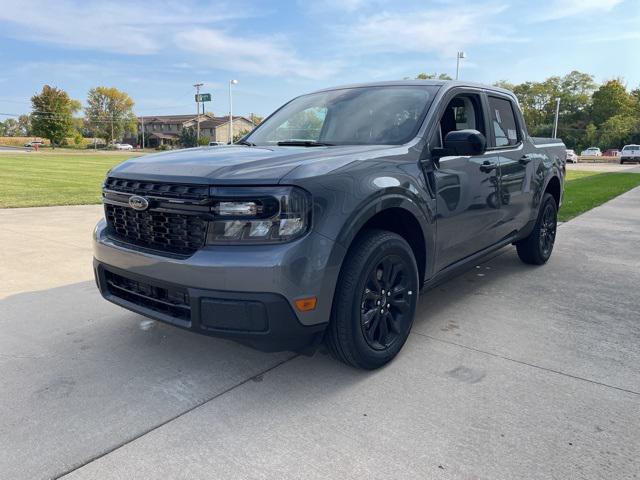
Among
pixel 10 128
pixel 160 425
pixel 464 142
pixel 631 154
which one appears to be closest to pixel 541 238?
pixel 464 142

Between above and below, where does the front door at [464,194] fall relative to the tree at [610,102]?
below

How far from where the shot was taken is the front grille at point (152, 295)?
104 inches

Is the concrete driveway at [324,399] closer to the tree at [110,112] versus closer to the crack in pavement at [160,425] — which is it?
the crack in pavement at [160,425]

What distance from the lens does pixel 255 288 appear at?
2.39m

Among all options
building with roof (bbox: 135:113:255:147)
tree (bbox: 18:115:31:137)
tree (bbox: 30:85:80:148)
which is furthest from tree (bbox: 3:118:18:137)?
tree (bbox: 30:85:80:148)

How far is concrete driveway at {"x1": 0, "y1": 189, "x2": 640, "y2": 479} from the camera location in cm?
219

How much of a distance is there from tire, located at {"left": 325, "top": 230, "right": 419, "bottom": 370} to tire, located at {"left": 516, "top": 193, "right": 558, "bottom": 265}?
278cm

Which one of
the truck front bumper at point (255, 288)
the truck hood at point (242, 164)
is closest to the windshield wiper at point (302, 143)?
the truck hood at point (242, 164)

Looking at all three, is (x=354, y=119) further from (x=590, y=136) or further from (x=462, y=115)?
(x=590, y=136)

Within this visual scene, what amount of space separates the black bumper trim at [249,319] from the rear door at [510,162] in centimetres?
257

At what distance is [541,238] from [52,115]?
3828 inches

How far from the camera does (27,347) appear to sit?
10.9ft

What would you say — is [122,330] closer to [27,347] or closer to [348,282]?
[27,347]

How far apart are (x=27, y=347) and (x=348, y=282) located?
2241mm
